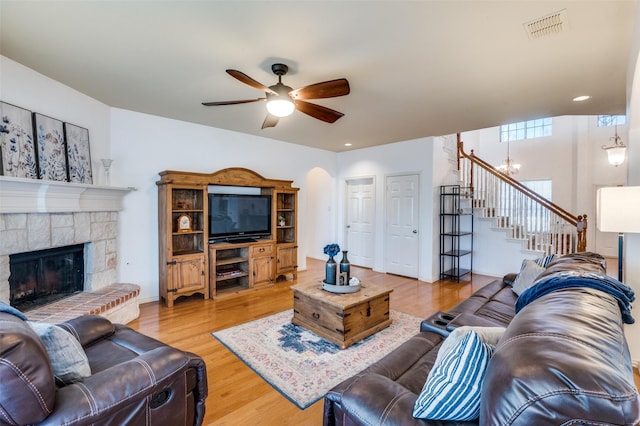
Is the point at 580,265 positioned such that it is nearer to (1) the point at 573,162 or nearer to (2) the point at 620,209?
(2) the point at 620,209

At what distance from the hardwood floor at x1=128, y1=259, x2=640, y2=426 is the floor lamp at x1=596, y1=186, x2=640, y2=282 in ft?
4.27

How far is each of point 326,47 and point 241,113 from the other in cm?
190

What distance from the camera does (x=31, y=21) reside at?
196cm

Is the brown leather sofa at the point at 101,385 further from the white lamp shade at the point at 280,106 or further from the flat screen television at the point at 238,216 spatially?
the flat screen television at the point at 238,216

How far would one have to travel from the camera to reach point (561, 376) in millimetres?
680

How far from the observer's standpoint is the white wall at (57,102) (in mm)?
2527

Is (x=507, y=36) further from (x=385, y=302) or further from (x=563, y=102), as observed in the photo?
(x=385, y=302)

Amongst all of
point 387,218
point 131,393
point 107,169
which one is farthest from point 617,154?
point 107,169

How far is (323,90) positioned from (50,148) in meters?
2.72

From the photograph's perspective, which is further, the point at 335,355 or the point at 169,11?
the point at 335,355

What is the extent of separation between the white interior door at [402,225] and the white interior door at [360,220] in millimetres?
409

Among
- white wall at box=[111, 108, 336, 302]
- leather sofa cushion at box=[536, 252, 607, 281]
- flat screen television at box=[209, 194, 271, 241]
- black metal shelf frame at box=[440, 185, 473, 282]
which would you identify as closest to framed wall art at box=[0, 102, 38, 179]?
white wall at box=[111, 108, 336, 302]

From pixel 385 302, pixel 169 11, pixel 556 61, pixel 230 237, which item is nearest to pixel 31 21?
pixel 169 11

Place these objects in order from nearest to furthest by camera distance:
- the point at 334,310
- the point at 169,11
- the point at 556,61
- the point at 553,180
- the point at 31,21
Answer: the point at 169,11
the point at 31,21
the point at 556,61
the point at 334,310
the point at 553,180
